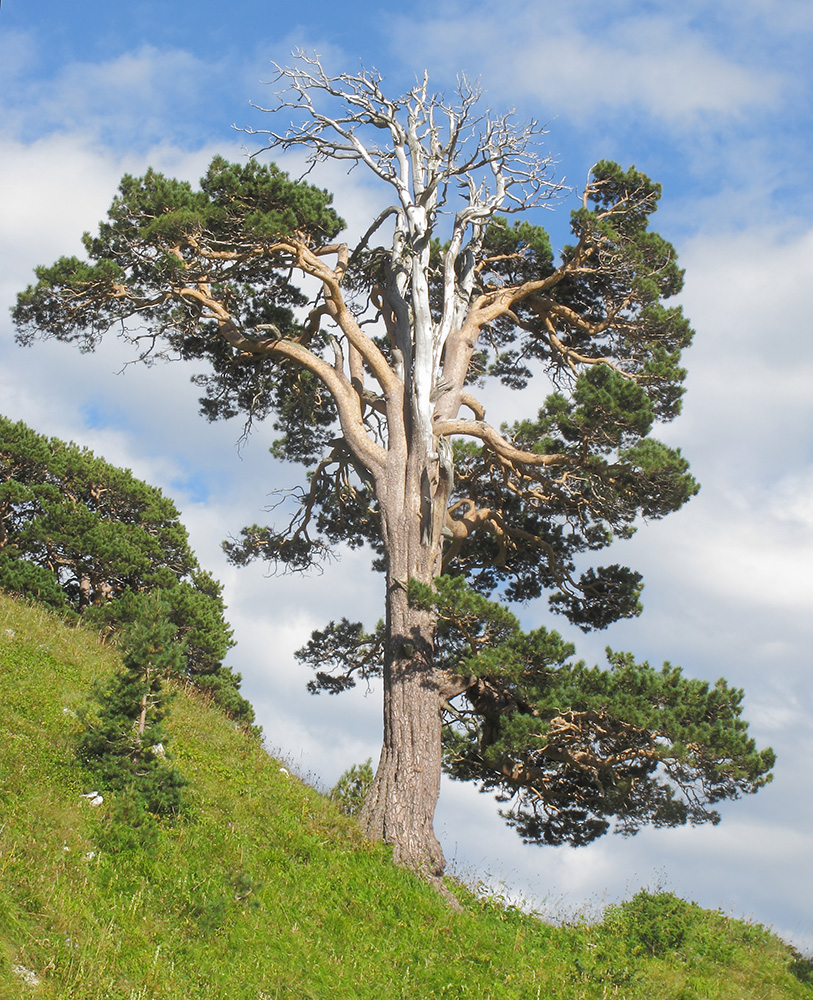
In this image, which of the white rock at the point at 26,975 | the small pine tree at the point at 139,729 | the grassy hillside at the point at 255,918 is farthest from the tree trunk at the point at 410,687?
the white rock at the point at 26,975

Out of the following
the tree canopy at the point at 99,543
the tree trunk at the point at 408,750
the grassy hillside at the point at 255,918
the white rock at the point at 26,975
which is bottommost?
the white rock at the point at 26,975

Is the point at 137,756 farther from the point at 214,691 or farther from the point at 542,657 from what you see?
the point at 214,691

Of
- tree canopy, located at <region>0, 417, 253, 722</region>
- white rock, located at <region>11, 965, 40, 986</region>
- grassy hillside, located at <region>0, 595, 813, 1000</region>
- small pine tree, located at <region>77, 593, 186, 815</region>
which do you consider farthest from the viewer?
tree canopy, located at <region>0, 417, 253, 722</region>

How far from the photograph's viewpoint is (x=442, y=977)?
9000mm

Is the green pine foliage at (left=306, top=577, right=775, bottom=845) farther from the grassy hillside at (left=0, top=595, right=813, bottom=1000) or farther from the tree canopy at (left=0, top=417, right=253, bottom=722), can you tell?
the tree canopy at (left=0, top=417, right=253, bottom=722)

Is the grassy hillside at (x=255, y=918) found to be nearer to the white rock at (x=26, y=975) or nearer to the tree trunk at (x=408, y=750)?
the white rock at (x=26, y=975)

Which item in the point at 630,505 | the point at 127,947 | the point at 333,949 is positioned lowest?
the point at 127,947

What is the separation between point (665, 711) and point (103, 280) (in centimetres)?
1116

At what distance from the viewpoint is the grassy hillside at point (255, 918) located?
771cm

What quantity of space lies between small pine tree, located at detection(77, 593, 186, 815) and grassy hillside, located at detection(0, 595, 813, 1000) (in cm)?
27

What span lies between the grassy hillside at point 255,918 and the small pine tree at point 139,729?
10.7 inches

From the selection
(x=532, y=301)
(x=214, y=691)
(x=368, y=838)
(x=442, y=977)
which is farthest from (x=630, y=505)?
(x=214, y=691)

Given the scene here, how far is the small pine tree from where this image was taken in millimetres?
10023

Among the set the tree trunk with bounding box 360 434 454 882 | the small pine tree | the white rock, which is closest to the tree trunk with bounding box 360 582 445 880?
the tree trunk with bounding box 360 434 454 882
